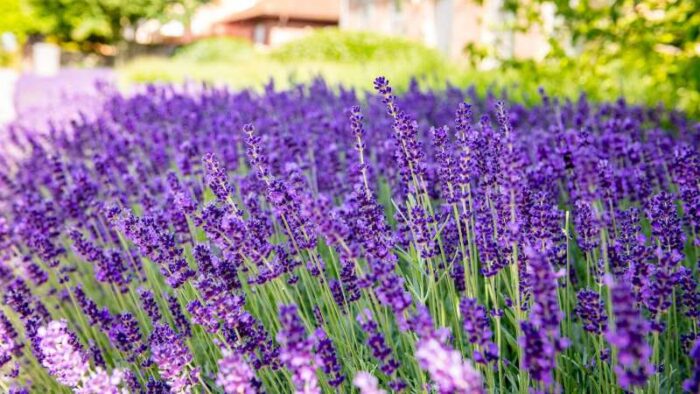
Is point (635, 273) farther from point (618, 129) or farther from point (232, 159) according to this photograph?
point (232, 159)

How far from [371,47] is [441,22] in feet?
7.46

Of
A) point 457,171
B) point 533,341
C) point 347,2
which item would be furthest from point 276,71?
point 347,2

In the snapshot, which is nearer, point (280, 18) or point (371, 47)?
point (371, 47)

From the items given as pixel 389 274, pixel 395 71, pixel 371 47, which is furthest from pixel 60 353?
pixel 371 47

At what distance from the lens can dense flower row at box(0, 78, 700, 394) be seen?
4.33 feet

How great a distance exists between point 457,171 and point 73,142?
373 centimetres

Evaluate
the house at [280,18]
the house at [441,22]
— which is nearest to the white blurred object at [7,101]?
the house at [441,22]

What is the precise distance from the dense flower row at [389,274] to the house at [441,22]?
10211 millimetres

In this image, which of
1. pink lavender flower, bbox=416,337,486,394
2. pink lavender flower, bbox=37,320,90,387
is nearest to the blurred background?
pink lavender flower, bbox=416,337,486,394

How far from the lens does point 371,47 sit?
1819cm

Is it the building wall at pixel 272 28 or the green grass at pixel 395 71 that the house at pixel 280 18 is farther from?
the green grass at pixel 395 71

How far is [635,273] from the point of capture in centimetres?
156

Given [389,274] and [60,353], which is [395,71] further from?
[60,353]

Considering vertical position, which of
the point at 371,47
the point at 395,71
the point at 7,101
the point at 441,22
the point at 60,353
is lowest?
the point at 7,101
